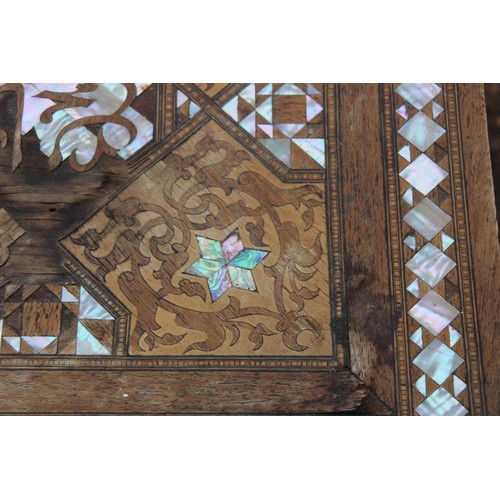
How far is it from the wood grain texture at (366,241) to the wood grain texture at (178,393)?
8 cm

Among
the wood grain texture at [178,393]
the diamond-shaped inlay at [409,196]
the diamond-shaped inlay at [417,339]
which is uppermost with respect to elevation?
the diamond-shaped inlay at [409,196]

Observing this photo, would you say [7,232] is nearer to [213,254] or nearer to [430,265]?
[213,254]

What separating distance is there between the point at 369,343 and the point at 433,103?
74 cm

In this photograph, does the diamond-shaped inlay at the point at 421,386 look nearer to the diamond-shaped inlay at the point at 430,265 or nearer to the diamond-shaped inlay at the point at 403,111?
the diamond-shaped inlay at the point at 430,265

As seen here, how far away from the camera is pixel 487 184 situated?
214cm

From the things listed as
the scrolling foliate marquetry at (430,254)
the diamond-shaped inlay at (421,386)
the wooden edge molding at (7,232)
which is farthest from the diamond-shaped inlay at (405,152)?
the wooden edge molding at (7,232)

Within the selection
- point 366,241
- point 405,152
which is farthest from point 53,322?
point 405,152

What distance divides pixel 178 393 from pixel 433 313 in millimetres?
728

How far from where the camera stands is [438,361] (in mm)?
2043

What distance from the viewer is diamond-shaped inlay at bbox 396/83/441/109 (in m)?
2.22

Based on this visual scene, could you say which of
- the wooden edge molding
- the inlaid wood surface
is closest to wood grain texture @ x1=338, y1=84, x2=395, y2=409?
the inlaid wood surface

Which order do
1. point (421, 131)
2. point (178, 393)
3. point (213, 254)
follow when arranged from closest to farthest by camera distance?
point (178, 393) < point (213, 254) < point (421, 131)

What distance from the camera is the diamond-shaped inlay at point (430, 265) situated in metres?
2.09

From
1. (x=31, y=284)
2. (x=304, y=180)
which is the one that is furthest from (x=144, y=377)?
(x=304, y=180)
